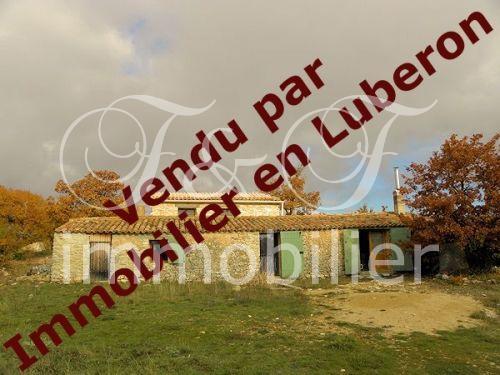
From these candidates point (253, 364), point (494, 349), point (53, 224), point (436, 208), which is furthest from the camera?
point (53, 224)

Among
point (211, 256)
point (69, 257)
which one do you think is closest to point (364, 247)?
point (211, 256)

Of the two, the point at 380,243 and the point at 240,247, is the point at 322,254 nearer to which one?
the point at 380,243

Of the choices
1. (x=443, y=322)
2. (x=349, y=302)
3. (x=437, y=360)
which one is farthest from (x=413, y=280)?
(x=437, y=360)

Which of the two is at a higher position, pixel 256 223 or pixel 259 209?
pixel 259 209

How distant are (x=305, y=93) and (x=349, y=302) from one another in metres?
7.86

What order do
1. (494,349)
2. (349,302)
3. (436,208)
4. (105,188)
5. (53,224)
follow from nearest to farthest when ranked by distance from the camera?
(494,349) < (349,302) < (436,208) < (53,224) < (105,188)

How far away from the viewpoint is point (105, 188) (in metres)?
35.0

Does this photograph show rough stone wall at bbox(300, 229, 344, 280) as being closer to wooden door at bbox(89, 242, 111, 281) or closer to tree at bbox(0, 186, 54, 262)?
wooden door at bbox(89, 242, 111, 281)

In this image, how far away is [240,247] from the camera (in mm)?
21578

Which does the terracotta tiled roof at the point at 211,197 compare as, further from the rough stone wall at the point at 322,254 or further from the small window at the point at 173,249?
the rough stone wall at the point at 322,254

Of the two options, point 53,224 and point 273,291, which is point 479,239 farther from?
point 53,224

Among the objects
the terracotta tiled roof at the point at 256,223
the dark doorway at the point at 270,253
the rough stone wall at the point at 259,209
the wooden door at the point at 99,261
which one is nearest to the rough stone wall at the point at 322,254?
the terracotta tiled roof at the point at 256,223

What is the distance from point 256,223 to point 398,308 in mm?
10509

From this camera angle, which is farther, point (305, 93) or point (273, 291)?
point (273, 291)
